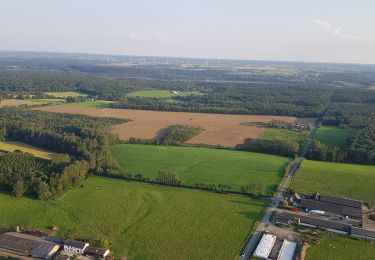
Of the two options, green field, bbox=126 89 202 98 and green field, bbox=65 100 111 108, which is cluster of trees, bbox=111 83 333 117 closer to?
green field, bbox=65 100 111 108

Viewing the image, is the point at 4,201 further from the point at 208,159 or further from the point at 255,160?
the point at 255,160

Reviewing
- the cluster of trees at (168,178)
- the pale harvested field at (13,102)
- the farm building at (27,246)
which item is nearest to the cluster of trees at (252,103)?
the pale harvested field at (13,102)

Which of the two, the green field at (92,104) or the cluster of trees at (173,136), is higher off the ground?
the green field at (92,104)

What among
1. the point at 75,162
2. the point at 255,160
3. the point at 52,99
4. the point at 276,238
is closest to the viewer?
the point at 276,238

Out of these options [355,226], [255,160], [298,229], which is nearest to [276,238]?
[298,229]

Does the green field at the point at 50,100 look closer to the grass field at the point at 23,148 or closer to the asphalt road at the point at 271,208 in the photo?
the grass field at the point at 23,148
